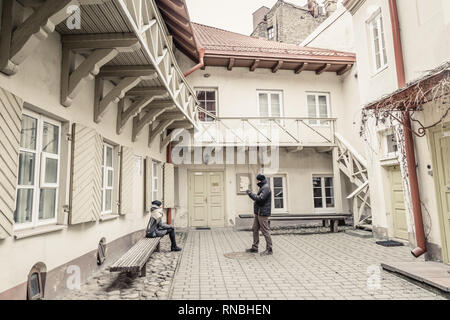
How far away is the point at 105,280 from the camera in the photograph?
5031mm

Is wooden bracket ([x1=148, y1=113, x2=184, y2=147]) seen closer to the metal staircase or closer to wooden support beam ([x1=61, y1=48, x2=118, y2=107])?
wooden support beam ([x1=61, y1=48, x2=118, y2=107])

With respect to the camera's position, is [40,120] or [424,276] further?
[424,276]

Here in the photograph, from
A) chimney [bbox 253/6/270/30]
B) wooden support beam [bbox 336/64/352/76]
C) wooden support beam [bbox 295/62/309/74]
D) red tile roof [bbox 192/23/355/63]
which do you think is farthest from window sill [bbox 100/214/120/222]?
chimney [bbox 253/6/270/30]

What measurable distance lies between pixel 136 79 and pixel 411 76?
562 centimetres

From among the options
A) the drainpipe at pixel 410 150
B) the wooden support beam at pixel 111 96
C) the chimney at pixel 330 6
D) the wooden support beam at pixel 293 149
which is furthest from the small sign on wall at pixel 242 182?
the chimney at pixel 330 6

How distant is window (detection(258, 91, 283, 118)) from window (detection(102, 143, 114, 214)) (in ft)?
24.3

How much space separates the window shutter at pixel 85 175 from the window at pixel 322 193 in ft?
31.9

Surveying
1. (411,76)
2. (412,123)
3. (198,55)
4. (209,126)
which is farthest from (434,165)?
(198,55)

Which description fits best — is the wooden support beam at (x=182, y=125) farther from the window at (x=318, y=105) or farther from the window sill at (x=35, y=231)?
the window sill at (x=35, y=231)

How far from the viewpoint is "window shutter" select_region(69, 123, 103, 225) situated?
14.7 feet

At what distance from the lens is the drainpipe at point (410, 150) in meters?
5.89
